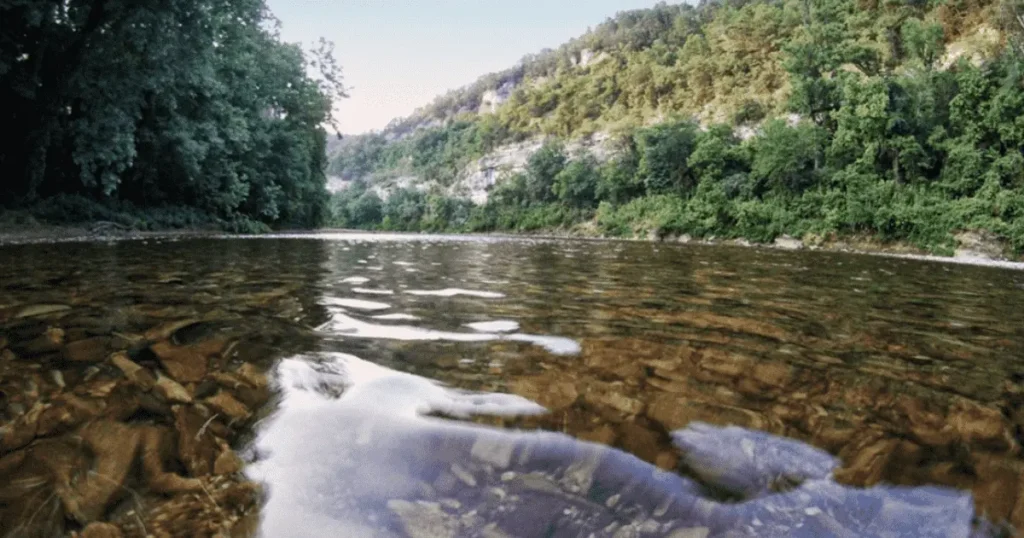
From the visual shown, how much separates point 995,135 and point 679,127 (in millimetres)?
21222

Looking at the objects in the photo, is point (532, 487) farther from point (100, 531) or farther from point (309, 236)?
point (309, 236)

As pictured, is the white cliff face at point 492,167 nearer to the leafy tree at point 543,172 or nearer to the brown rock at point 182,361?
the leafy tree at point 543,172

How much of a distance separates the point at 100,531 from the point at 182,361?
1.20 metres

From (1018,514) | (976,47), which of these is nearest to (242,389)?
(1018,514)

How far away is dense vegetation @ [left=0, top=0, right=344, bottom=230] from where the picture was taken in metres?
11.6

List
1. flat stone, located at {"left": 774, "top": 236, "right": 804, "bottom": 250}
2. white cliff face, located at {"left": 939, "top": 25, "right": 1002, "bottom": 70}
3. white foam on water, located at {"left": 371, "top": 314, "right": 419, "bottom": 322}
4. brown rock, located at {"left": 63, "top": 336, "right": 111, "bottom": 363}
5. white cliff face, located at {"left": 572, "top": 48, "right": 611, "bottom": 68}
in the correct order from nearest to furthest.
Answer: brown rock, located at {"left": 63, "top": 336, "right": 111, "bottom": 363}, white foam on water, located at {"left": 371, "top": 314, "right": 419, "bottom": 322}, flat stone, located at {"left": 774, "top": 236, "right": 804, "bottom": 250}, white cliff face, located at {"left": 939, "top": 25, "right": 1002, "bottom": 70}, white cliff face, located at {"left": 572, "top": 48, "right": 611, "bottom": 68}

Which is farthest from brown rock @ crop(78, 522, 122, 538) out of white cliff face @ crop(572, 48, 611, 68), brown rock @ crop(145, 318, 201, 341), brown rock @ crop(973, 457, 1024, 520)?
white cliff face @ crop(572, 48, 611, 68)

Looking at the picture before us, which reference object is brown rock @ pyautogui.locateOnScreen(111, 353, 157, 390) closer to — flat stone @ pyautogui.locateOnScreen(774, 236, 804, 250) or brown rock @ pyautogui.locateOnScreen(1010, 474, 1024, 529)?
brown rock @ pyautogui.locateOnScreen(1010, 474, 1024, 529)

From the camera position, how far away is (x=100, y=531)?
3.93 feet

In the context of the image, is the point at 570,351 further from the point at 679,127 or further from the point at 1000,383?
the point at 679,127

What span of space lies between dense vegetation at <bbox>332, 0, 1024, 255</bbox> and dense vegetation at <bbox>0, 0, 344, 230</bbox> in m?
24.8

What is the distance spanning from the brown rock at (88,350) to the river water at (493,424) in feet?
0.07

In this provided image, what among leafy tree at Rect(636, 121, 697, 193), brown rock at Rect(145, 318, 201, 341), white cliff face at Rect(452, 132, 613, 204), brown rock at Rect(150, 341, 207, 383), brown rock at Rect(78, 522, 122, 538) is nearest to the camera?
brown rock at Rect(78, 522, 122, 538)

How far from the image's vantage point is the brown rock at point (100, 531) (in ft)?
3.89
